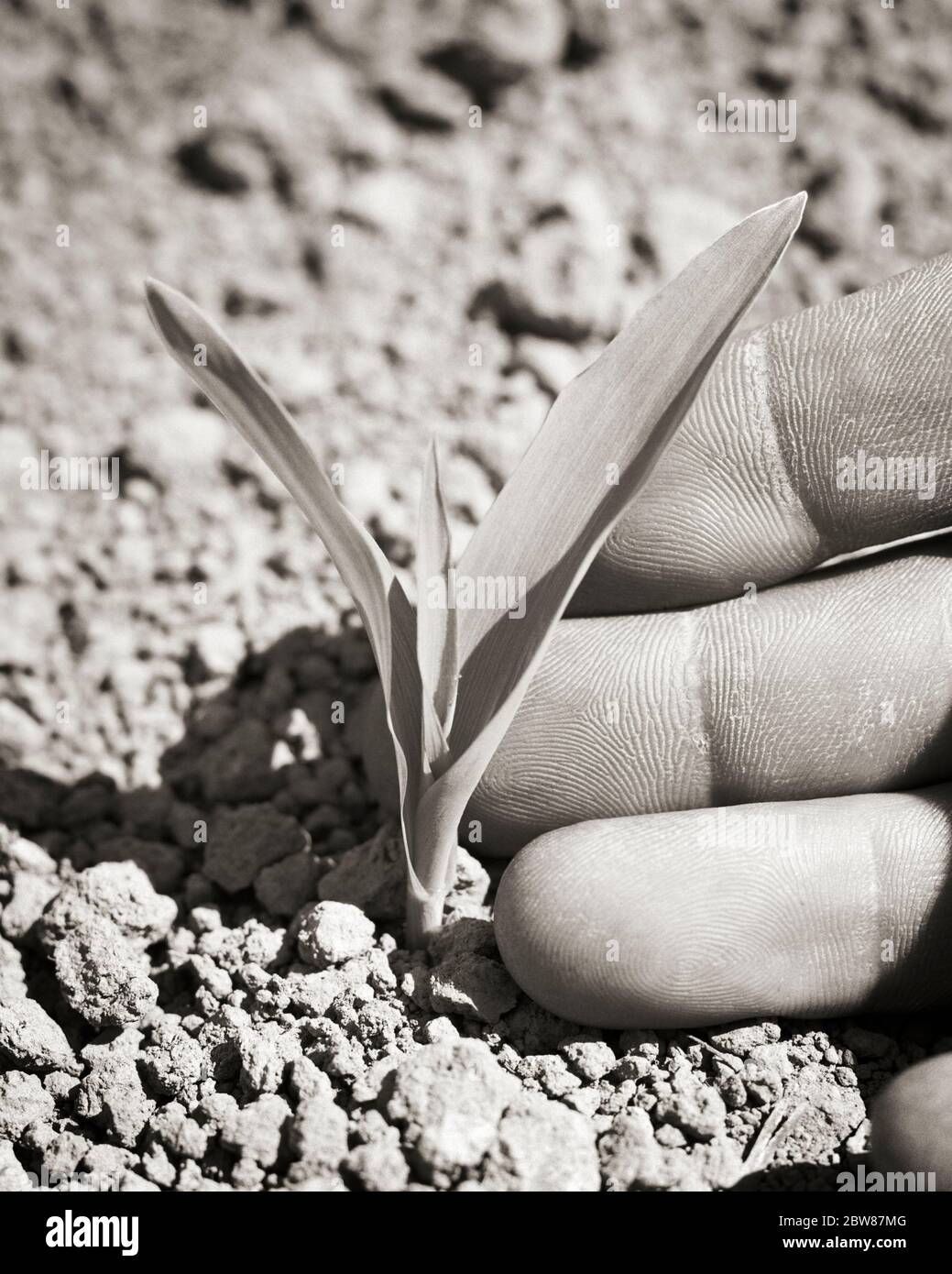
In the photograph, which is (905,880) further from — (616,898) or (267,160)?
(267,160)

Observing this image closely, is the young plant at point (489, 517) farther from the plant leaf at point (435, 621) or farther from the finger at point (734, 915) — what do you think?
the finger at point (734, 915)

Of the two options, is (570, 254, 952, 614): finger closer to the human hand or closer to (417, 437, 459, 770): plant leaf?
the human hand

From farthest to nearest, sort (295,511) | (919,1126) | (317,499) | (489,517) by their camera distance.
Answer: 1. (295,511)
2. (489,517)
3. (317,499)
4. (919,1126)

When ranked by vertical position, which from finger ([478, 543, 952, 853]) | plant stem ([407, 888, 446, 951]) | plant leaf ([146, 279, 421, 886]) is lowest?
plant stem ([407, 888, 446, 951])

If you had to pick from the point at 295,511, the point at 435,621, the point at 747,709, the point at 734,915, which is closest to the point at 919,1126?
the point at 734,915

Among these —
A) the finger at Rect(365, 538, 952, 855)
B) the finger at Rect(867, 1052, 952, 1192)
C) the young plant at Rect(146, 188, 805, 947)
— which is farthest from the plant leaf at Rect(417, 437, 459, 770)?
the finger at Rect(867, 1052, 952, 1192)

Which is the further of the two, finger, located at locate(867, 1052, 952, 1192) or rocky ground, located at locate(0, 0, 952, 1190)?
rocky ground, located at locate(0, 0, 952, 1190)

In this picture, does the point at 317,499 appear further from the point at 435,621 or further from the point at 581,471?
the point at 581,471
